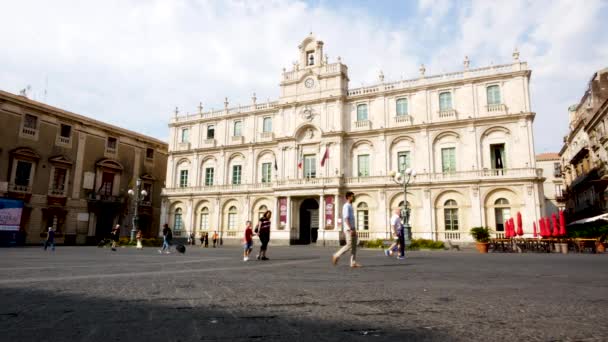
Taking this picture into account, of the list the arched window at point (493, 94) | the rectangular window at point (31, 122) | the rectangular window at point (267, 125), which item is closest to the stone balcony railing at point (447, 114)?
the arched window at point (493, 94)

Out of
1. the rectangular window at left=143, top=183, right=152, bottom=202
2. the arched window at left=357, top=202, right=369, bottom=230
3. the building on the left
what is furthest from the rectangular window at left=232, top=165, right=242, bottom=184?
the arched window at left=357, top=202, right=369, bottom=230

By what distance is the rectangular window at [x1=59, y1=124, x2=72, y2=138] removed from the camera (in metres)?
32.4

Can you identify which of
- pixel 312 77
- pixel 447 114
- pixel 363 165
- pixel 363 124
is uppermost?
pixel 312 77

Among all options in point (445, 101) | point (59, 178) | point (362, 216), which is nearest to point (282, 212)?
point (362, 216)

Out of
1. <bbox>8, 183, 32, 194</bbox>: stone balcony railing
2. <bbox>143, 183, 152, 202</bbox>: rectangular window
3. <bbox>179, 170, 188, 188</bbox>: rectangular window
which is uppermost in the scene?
<bbox>179, 170, 188, 188</bbox>: rectangular window

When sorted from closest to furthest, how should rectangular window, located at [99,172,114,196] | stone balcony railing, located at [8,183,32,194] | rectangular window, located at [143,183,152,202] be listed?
stone balcony railing, located at [8,183,32,194], rectangular window, located at [99,172,114,196], rectangular window, located at [143,183,152,202]

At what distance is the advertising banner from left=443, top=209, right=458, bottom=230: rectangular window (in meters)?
31.7

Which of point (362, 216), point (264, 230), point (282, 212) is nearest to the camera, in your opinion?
point (264, 230)

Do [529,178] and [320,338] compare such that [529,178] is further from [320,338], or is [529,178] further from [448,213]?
[320,338]

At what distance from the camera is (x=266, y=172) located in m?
35.5

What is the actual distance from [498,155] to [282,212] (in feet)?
57.1

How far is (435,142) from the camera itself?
29.6m

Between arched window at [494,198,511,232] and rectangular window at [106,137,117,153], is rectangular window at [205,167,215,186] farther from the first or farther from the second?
arched window at [494,198,511,232]

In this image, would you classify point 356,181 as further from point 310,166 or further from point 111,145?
point 111,145
